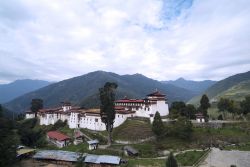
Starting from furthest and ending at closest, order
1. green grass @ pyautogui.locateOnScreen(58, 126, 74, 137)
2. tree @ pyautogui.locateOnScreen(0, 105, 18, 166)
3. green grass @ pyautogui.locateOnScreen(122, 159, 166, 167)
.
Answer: green grass @ pyautogui.locateOnScreen(58, 126, 74, 137), green grass @ pyautogui.locateOnScreen(122, 159, 166, 167), tree @ pyautogui.locateOnScreen(0, 105, 18, 166)

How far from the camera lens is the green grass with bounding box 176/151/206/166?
51.4 meters

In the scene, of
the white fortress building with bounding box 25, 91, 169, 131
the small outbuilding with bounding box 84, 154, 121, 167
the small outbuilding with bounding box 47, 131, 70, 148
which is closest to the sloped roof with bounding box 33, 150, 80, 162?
the small outbuilding with bounding box 84, 154, 121, 167

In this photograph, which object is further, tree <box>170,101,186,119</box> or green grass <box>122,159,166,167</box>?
tree <box>170,101,186,119</box>

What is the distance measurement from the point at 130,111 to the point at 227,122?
88.1 ft

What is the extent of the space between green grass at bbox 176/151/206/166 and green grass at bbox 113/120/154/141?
12319 millimetres

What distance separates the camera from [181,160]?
52406 millimetres

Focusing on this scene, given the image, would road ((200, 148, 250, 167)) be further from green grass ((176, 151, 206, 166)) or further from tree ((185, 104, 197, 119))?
tree ((185, 104, 197, 119))

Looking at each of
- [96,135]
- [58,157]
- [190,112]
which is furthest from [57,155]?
[190,112]

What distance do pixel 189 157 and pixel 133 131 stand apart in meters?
17.7

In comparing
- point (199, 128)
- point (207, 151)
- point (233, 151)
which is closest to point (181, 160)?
point (207, 151)

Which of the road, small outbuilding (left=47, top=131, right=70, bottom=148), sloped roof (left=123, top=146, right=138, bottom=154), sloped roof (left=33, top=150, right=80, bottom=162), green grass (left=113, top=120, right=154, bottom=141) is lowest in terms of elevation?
the road

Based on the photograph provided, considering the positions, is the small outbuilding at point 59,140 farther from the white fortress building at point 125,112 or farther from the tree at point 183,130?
the tree at point 183,130

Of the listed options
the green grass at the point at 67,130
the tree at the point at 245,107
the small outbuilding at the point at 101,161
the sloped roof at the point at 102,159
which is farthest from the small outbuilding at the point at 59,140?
the tree at the point at 245,107

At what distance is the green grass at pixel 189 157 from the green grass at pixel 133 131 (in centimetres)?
1232
